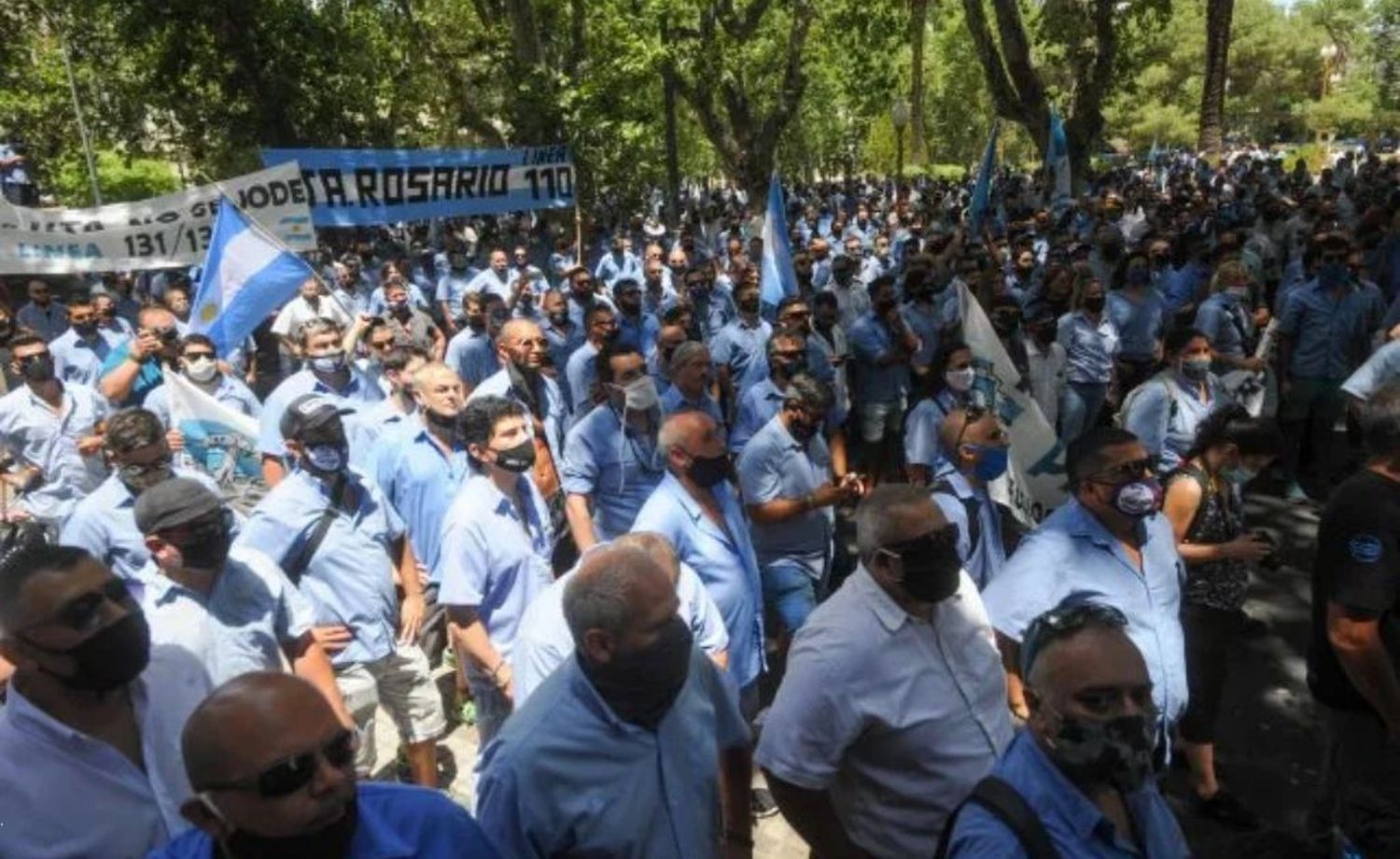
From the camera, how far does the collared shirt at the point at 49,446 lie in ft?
19.4

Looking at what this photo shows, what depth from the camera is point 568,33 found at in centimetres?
2011

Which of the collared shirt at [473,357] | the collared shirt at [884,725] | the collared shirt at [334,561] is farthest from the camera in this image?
the collared shirt at [473,357]

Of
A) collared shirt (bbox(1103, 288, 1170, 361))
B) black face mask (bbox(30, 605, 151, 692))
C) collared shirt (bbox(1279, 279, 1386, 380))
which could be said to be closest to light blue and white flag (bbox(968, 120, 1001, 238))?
collared shirt (bbox(1103, 288, 1170, 361))

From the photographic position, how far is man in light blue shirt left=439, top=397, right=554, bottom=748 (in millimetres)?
3693

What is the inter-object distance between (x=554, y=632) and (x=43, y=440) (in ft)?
15.0

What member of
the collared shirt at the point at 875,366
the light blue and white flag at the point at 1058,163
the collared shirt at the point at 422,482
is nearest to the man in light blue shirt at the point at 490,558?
the collared shirt at the point at 422,482

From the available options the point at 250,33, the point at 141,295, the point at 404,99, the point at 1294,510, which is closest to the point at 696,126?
the point at 404,99

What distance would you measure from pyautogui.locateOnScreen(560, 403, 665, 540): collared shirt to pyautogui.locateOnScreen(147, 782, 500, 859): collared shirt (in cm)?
284

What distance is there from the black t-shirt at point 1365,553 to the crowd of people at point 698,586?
0.01 metres

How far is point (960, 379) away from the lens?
497cm

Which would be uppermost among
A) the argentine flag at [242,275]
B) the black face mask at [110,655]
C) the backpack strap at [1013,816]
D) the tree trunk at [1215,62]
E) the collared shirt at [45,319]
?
the tree trunk at [1215,62]

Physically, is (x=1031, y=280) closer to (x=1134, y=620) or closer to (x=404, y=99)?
(x=1134, y=620)

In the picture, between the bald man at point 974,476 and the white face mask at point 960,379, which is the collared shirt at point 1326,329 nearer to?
the white face mask at point 960,379

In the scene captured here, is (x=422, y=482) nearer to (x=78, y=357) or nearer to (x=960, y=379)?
(x=960, y=379)
